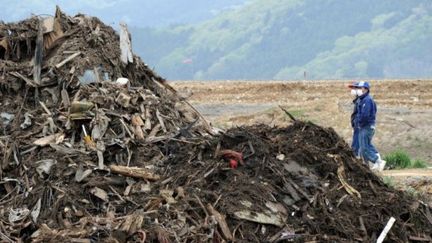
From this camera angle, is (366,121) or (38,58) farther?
(366,121)

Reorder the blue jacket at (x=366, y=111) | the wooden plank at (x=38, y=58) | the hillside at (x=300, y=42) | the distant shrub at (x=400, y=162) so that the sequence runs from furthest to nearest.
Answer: the hillside at (x=300, y=42), the distant shrub at (x=400, y=162), the blue jacket at (x=366, y=111), the wooden plank at (x=38, y=58)

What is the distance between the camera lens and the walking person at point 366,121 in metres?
13.0

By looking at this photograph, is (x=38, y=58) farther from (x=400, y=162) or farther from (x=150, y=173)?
(x=400, y=162)

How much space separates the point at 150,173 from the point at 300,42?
126546 millimetres

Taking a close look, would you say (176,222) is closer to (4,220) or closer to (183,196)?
(183,196)

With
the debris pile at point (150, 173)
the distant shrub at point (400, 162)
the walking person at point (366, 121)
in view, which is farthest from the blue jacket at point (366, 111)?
the debris pile at point (150, 173)

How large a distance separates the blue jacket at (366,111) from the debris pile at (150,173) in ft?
12.4

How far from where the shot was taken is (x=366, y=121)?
43.0 feet

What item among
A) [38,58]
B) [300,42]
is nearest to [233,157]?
[38,58]

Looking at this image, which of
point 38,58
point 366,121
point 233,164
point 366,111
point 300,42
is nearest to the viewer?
point 233,164

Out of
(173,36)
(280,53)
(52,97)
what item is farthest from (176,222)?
(173,36)

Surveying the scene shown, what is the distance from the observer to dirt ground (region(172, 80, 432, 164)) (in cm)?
1975

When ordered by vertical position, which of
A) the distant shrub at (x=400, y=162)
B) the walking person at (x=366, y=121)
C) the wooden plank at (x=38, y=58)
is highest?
the wooden plank at (x=38, y=58)

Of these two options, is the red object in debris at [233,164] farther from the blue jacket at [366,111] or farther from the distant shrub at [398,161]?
the distant shrub at [398,161]
